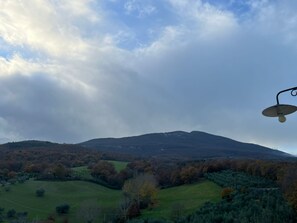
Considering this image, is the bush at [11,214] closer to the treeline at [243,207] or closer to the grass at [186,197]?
the grass at [186,197]

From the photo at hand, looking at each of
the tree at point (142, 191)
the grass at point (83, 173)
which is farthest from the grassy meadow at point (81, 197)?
the grass at point (83, 173)

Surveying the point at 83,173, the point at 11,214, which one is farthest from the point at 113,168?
the point at 11,214

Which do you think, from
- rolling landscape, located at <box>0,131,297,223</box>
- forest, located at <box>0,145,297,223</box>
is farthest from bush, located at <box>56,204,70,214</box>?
rolling landscape, located at <box>0,131,297,223</box>

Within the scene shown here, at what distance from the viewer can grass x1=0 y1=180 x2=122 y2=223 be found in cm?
7575

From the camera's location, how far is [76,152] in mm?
153375

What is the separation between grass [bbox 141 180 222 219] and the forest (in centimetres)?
136

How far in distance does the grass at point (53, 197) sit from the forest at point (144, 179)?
1224 mm

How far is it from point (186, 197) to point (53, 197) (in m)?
28.1

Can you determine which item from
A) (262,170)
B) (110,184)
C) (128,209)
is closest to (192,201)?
(128,209)

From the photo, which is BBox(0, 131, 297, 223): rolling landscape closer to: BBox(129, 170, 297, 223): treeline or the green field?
the green field

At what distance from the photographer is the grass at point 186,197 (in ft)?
220

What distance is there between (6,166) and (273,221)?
100 meters

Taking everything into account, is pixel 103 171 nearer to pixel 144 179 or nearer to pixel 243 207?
pixel 144 179

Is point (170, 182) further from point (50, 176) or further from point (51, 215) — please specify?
point (51, 215)
